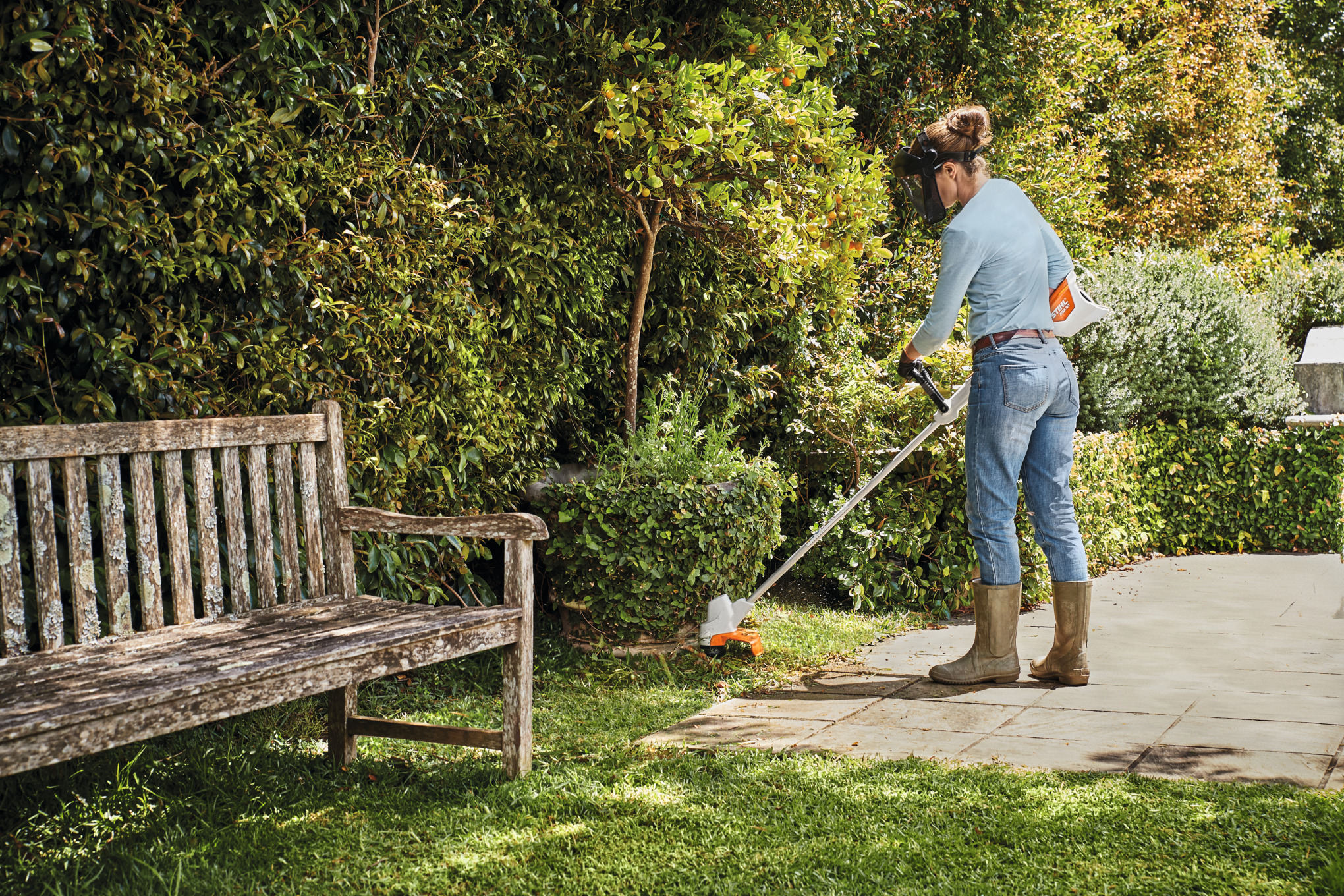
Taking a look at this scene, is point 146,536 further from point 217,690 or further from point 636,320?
point 636,320

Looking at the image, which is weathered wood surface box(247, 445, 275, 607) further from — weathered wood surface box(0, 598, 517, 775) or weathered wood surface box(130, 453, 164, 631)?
weathered wood surface box(130, 453, 164, 631)

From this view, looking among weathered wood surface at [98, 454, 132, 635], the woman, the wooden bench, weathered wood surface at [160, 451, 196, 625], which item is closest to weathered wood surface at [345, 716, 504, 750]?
the wooden bench

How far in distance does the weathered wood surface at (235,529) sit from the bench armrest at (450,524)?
1.14 feet

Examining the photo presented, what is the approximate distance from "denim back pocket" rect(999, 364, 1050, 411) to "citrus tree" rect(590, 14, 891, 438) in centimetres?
117

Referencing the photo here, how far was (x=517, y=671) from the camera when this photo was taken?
11.0 ft

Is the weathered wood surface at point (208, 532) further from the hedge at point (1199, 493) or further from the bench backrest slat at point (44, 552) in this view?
the hedge at point (1199, 493)

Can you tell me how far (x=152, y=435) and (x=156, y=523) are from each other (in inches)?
10.1

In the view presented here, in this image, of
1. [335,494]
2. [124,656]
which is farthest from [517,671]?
[124,656]

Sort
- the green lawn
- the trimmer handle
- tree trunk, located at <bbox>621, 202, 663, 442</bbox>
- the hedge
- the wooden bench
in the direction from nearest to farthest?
the wooden bench → the green lawn → the trimmer handle → tree trunk, located at <bbox>621, 202, 663, 442</bbox> → the hedge

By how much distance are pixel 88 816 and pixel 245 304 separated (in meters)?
1.64

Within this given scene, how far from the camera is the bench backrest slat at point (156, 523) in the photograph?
9.12 feet

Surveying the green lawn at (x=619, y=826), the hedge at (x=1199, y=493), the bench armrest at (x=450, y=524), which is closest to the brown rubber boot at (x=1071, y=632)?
the green lawn at (x=619, y=826)

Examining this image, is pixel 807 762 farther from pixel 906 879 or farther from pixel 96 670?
pixel 96 670

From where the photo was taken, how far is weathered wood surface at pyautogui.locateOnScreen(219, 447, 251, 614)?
10.6 feet
